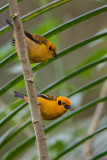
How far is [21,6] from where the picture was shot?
4.44 meters

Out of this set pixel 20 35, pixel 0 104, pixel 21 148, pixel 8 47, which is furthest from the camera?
pixel 0 104

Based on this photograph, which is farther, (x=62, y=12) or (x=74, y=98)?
(x=62, y=12)

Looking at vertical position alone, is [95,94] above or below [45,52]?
above

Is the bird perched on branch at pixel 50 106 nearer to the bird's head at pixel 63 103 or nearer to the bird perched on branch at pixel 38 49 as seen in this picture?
the bird's head at pixel 63 103

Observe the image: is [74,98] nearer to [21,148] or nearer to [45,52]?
[45,52]

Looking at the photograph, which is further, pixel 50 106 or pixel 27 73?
pixel 50 106

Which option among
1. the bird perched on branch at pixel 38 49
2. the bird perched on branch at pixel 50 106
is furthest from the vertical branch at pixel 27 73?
the bird perched on branch at pixel 50 106

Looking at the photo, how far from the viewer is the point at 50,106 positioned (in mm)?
2293

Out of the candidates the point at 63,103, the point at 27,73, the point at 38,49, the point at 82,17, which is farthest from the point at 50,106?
the point at 27,73

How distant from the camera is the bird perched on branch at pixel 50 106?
2217 millimetres

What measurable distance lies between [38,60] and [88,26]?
328 cm

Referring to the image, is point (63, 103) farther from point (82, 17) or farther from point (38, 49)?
point (82, 17)

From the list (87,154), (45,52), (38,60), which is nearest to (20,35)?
(38,60)

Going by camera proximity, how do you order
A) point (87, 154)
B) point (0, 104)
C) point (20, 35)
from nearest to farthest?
point (20, 35), point (87, 154), point (0, 104)
